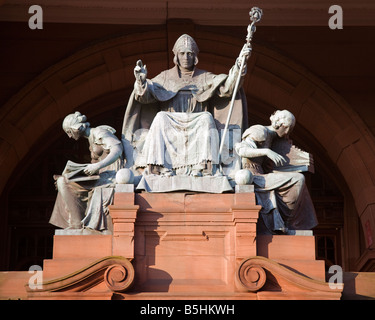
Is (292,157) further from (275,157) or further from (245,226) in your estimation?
(245,226)

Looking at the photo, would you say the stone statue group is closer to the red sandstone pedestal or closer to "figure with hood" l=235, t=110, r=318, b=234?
"figure with hood" l=235, t=110, r=318, b=234

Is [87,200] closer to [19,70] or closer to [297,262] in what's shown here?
[297,262]

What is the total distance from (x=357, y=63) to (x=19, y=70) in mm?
6360

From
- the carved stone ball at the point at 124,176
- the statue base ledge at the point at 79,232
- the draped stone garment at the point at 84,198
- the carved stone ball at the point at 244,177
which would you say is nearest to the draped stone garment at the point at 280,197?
the carved stone ball at the point at 244,177

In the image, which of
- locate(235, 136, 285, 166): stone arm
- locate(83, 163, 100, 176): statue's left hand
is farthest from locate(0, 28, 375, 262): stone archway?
locate(83, 163, 100, 176): statue's left hand

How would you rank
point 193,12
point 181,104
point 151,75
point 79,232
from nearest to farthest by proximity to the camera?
point 79,232 < point 181,104 < point 193,12 < point 151,75

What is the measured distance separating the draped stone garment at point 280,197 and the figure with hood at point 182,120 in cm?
29

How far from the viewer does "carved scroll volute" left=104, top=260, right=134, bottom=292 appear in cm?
1316

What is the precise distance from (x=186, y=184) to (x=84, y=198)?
1258mm

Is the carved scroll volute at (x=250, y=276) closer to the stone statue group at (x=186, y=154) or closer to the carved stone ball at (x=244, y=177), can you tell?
the stone statue group at (x=186, y=154)

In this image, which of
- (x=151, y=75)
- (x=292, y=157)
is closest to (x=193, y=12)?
(x=151, y=75)

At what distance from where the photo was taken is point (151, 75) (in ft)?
75.2

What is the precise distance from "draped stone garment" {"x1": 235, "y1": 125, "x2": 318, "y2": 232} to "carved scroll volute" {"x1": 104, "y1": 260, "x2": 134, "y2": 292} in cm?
173

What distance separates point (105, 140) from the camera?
14.6 metres
